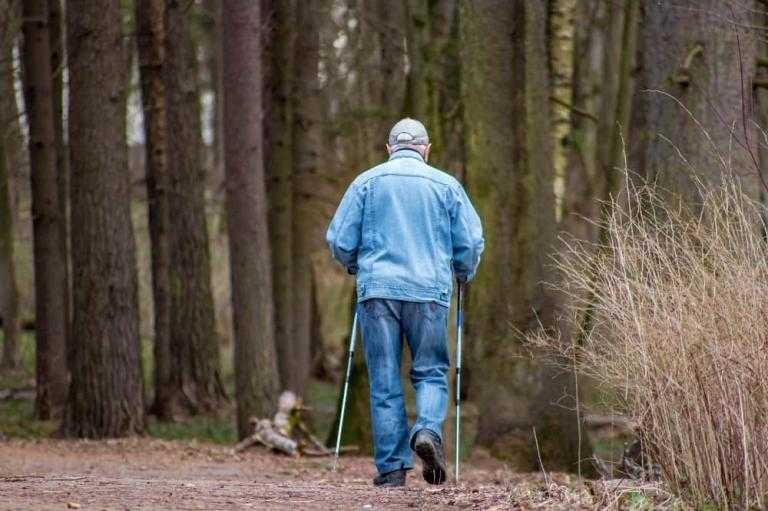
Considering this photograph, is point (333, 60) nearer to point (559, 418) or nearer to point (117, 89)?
point (117, 89)

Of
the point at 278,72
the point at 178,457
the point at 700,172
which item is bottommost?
the point at 178,457

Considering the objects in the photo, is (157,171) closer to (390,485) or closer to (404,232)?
(404,232)

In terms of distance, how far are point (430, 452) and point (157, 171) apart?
11038 mm

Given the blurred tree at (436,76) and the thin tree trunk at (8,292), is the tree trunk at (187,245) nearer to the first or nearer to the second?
the blurred tree at (436,76)

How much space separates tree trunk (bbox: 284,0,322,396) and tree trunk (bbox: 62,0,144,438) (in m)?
3.92

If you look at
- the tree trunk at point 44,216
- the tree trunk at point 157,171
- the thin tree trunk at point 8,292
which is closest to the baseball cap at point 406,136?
the tree trunk at point 157,171

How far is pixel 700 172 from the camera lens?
388 inches

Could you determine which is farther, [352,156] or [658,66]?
[352,156]

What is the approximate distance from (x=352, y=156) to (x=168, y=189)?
443 centimetres

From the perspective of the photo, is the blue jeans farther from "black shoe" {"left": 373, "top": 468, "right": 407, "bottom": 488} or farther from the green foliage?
the green foliage

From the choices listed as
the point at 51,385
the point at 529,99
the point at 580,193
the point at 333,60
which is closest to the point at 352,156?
the point at 333,60

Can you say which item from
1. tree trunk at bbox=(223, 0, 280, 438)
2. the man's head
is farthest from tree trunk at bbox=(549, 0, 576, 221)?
the man's head

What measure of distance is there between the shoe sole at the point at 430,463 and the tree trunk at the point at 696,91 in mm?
3133

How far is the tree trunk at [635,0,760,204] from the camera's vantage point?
393 inches
